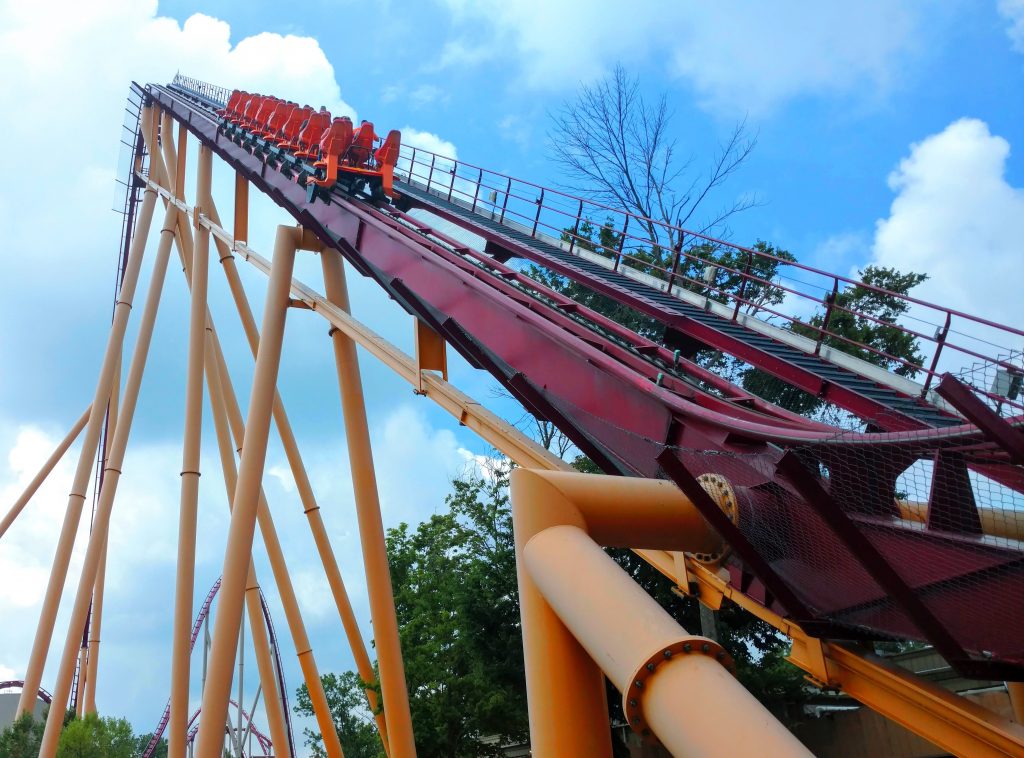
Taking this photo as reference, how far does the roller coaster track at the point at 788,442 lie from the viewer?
356 cm

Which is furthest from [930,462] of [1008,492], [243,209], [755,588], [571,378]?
[243,209]

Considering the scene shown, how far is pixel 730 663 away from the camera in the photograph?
325 cm

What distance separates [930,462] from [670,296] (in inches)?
226

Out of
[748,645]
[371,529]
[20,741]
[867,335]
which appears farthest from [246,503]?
[867,335]

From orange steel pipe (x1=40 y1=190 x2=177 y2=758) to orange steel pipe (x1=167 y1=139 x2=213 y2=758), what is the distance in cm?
176

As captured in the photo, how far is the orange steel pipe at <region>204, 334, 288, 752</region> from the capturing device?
12.2 meters

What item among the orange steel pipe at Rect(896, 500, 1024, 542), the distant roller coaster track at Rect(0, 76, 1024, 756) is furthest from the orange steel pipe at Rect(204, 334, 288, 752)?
the orange steel pipe at Rect(896, 500, 1024, 542)

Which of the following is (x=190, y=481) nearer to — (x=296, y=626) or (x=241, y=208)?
(x=296, y=626)

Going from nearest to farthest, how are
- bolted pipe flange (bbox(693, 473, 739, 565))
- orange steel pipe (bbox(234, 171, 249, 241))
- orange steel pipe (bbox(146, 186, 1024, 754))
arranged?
orange steel pipe (bbox(146, 186, 1024, 754)) → bolted pipe flange (bbox(693, 473, 739, 565)) → orange steel pipe (bbox(234, 171, 249, 241))

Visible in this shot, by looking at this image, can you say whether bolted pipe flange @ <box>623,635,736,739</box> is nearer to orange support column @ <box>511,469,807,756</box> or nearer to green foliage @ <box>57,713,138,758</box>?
orange support column @ <box>511,469,807,756</box>

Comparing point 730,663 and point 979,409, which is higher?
point 979,409

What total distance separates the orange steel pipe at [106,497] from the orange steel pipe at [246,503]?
4096 mm

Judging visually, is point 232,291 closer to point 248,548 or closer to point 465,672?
point 248,548

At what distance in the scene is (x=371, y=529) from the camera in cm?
995
